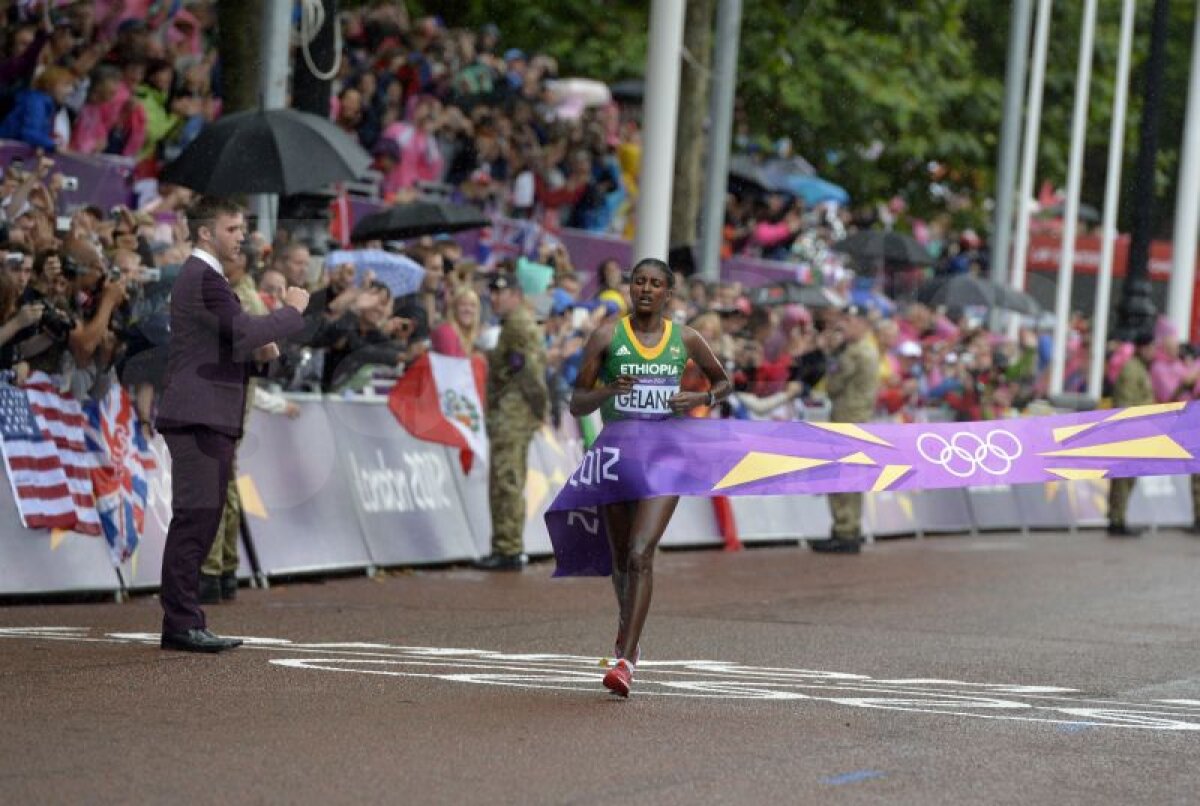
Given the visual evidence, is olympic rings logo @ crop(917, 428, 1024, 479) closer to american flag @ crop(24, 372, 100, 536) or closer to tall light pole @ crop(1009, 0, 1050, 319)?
american flag @ crop(24, 372, 100, 536)

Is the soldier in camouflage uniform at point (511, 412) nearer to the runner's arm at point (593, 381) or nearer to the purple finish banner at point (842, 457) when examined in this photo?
the purple finish banner at point (842, 457)

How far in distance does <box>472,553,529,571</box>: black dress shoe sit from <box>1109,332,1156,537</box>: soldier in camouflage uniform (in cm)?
1128

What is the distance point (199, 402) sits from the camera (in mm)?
12367

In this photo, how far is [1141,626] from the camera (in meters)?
16.2

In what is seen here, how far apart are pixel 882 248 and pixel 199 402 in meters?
21.0

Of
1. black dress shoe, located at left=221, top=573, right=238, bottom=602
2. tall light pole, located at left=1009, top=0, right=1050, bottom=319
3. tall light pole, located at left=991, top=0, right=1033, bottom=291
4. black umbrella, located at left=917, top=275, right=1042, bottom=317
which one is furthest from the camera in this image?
tall light pole, located at left=1009, top=0, right=1050, bottom=319

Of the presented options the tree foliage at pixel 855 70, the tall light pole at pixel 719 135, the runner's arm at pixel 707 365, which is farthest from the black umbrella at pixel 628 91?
the runner's arm at pixel 707 365

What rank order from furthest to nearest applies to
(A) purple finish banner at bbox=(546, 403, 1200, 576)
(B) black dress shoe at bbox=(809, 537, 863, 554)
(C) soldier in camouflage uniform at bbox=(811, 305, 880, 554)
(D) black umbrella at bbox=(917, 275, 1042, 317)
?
1. (D) black umbrella at bbox=(917, 275, 1042, 317)
2. (C) soldier in camouflage uniform at bbox=(811, 305, 880, 554)
3. (B) black dress shoe at bbox=(809, 537, 863, 554)
4. (A) purple finish banner at bbox=(546, 403, 1200, 576)

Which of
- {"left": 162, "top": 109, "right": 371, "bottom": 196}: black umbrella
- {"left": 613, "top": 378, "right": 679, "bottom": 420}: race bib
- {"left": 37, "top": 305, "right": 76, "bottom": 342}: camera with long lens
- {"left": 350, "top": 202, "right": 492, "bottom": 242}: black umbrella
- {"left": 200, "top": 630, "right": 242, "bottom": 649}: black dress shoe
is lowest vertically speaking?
{"left": 200, "top": 630, "right": 242, "bottom": 649}: black dress shoe

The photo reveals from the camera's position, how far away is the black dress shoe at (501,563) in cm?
1902

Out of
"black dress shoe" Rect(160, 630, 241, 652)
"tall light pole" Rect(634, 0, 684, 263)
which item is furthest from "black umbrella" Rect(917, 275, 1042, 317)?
"black dress shoe" Rect(160, 630, 241, 652)

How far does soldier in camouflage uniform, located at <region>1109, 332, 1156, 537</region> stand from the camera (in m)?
28.6

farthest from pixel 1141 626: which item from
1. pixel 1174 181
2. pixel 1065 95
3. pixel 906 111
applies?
pixel 1174 181

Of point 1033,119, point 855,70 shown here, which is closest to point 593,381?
point 855,70
